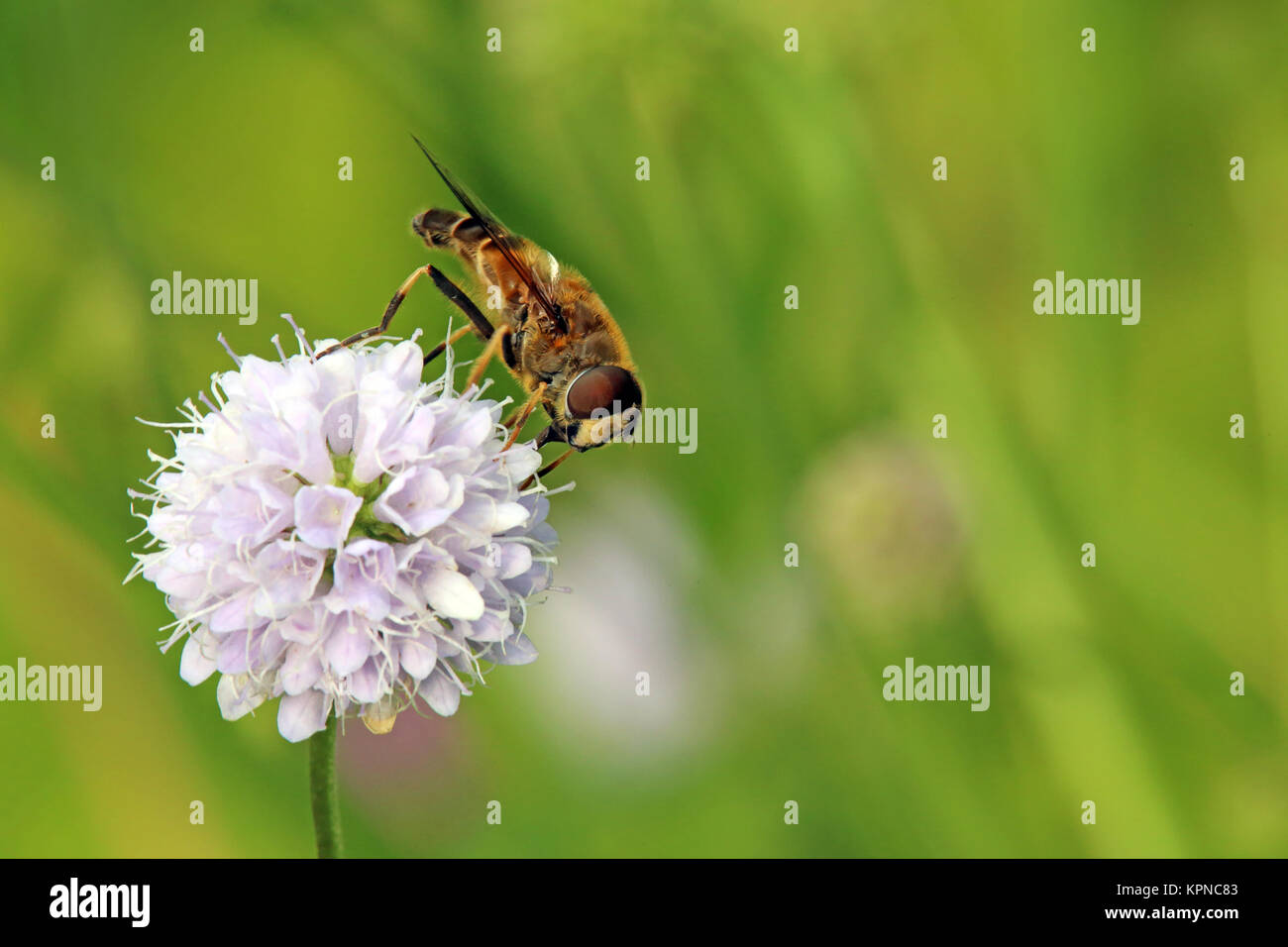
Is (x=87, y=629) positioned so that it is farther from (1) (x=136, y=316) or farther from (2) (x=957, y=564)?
(2) (x=957, y=564)

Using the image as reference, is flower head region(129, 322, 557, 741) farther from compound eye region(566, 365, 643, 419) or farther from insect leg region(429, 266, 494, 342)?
insect leg region(429, 266, 494, 342)

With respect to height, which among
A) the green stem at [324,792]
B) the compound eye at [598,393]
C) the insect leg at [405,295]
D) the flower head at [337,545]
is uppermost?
the insect leg at [405,295]

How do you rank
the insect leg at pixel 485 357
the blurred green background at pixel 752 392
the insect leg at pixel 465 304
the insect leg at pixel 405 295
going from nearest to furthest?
the insect leg at pixel 485 357
the insect leg at pixel 405 295
the insect leg at pixel 465 304
the blurred green background at pixel 752 392

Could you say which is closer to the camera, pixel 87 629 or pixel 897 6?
pixel 87 629

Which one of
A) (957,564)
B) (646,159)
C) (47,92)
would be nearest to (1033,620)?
(957,564)

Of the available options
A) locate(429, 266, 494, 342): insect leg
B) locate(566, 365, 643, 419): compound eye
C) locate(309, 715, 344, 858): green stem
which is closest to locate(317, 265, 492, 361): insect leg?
locate(429, 266, 494, 342): insect leg

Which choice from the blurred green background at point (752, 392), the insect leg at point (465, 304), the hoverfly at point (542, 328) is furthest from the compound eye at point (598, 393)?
the blurred green background at point (752, 392)

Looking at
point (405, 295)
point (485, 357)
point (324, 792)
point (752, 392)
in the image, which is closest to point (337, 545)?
point (324, 792)

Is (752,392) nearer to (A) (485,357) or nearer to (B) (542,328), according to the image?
(B) (542,328)

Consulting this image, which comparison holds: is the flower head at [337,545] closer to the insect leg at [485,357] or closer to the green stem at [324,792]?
the green stem at [324,792]
